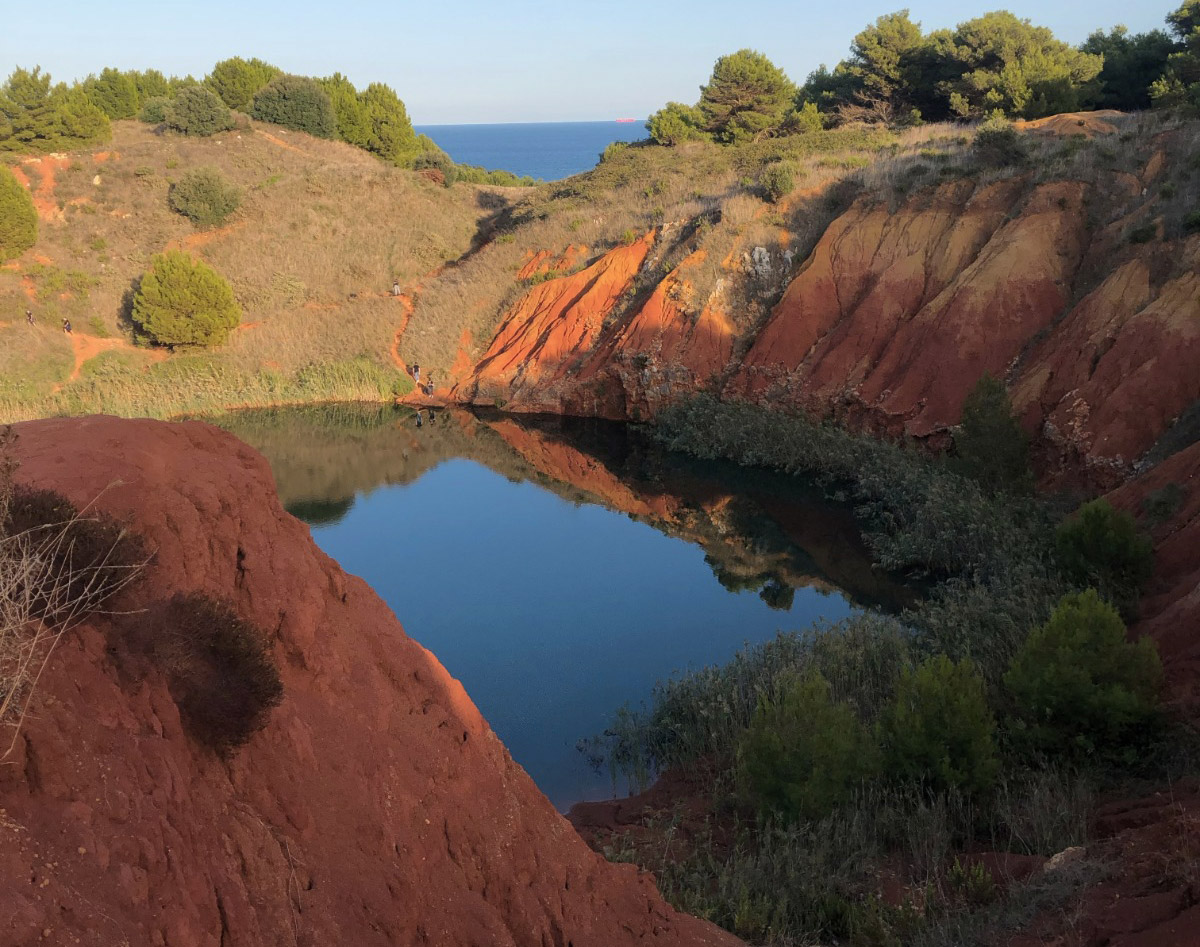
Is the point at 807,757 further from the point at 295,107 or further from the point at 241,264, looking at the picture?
the point at 295,107

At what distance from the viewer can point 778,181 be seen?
31.7m

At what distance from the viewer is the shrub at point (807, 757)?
8531mm

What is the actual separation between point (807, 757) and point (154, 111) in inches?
1998

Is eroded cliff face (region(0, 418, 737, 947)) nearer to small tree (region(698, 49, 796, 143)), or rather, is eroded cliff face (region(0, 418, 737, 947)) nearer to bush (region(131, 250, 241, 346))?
bush (region(131, 250, 241, 346))

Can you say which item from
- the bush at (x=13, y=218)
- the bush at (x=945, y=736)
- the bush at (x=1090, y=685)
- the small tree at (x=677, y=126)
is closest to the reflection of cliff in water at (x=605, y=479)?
the bush at (x=1090, y=685)

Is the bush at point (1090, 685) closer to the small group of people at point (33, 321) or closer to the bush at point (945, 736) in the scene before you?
the bush at point (945, 736)

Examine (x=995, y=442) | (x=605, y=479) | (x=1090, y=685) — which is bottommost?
(x=605, y=479)

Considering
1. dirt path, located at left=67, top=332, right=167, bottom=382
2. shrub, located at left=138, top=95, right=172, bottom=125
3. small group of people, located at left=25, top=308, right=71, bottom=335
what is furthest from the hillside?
shrub, located at left=138, top=95, right=172, bottom=125

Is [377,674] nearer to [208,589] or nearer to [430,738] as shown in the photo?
[430,738]

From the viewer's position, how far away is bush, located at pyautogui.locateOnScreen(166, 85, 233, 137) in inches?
1864

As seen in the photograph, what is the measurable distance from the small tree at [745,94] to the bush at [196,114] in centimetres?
2392

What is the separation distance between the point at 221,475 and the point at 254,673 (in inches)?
65.6

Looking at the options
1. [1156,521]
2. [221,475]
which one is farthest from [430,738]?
[1156,521]

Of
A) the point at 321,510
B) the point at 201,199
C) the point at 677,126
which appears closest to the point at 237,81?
the point at 201,199
